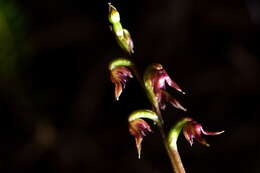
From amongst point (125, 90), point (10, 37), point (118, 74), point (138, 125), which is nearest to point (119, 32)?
point (118, 74)

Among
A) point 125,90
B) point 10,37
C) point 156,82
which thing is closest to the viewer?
point 156,82

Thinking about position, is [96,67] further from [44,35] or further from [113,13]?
[113,13]

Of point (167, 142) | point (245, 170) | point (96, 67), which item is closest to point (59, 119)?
point (96, 67)

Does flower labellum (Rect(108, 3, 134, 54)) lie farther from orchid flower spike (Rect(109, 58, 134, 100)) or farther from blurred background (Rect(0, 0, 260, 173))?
blurred background (Rect(0, 0, 260, 173))

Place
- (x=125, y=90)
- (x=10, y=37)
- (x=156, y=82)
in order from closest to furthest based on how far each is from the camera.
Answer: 1. (x=156, y=82)
2. (x=10, y=37)
3. (x=125, y=90)

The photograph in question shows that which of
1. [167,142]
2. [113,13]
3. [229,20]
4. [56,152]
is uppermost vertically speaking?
[229,20]

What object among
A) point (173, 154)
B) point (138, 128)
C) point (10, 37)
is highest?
point (10, 37)

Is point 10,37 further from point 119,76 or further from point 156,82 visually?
point 156,82

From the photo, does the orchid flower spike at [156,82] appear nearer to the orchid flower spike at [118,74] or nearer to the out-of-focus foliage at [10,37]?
the orchid flower spike at [118,74]

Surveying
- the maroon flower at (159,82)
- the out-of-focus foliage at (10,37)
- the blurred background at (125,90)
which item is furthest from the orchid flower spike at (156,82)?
the blurred background at (125,90)
